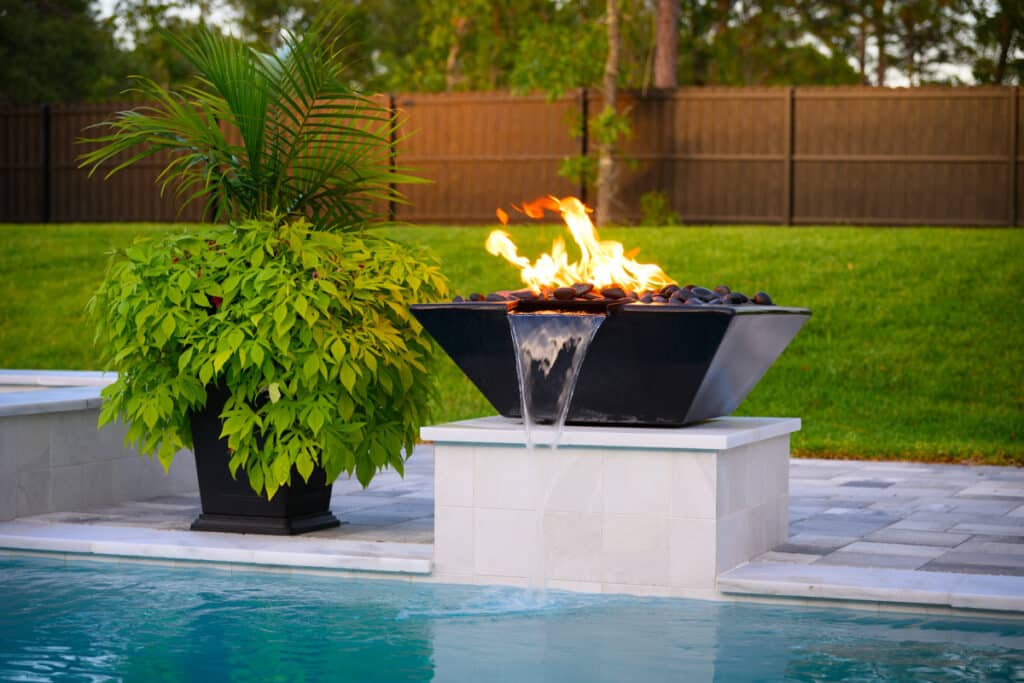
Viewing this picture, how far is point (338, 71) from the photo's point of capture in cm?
713

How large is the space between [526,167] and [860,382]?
8.22 meters

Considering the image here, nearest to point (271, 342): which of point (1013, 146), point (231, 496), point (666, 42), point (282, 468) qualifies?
point (282, 468)

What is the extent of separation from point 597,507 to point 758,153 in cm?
1328

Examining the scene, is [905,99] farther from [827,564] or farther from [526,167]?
[827,564]

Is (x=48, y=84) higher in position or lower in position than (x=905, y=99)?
higher

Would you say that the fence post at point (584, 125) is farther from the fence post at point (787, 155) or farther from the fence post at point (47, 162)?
the fence post at point (47, 162)

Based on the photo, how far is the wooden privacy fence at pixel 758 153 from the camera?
18.1m

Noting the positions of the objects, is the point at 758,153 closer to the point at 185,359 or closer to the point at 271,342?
the point at 271,342

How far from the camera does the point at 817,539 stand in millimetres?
6848

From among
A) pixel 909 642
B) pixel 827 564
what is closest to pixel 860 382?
pixel 827 564

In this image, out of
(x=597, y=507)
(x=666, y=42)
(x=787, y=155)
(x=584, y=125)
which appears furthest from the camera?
(x=666, y=42)

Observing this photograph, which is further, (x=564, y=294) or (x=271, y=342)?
(x=271, y=342)

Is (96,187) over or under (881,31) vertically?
under

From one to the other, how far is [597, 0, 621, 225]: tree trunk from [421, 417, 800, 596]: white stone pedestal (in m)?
12.2
